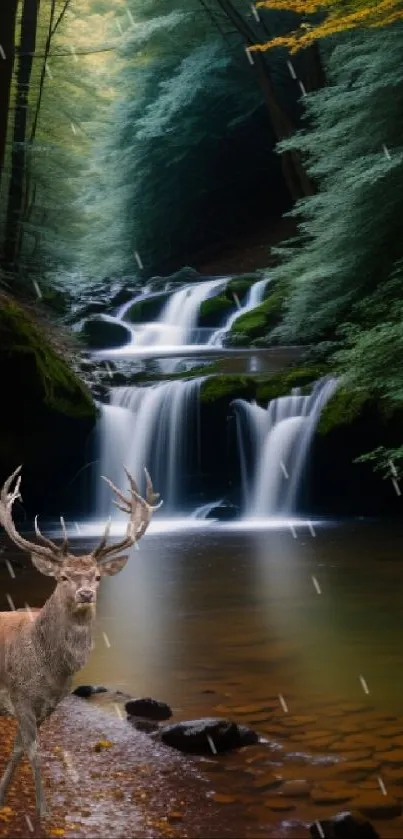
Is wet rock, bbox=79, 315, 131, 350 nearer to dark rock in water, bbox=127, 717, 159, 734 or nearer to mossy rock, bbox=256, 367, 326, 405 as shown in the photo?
mossy rock, bbox=256, 367, 326, 405

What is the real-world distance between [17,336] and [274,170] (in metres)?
24.0

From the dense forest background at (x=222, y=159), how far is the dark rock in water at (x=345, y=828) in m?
7.72

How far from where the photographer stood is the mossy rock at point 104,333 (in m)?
26.6

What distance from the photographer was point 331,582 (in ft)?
39.1

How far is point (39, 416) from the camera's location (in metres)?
18.1

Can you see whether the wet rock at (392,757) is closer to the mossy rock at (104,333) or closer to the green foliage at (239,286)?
the mossy rock at (104,333)

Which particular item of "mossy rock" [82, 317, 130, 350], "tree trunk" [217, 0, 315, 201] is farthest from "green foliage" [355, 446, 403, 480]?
"tree trunk" [217, 0, 315, 201]

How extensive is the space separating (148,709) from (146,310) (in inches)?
883

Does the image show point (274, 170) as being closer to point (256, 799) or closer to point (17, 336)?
point (17, 336)

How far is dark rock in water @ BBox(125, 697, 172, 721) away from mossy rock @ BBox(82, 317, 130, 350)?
19.8 meters

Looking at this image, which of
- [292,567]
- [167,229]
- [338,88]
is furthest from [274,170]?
[292,567]

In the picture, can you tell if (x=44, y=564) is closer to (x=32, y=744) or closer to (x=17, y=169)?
(x=32, y=744)

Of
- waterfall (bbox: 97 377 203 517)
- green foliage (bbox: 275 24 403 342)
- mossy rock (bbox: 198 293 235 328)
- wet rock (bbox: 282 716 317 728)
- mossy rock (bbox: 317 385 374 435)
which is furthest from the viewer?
mossy rock (bbox: 198 293 235 328)

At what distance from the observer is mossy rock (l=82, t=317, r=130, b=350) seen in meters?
26.6
